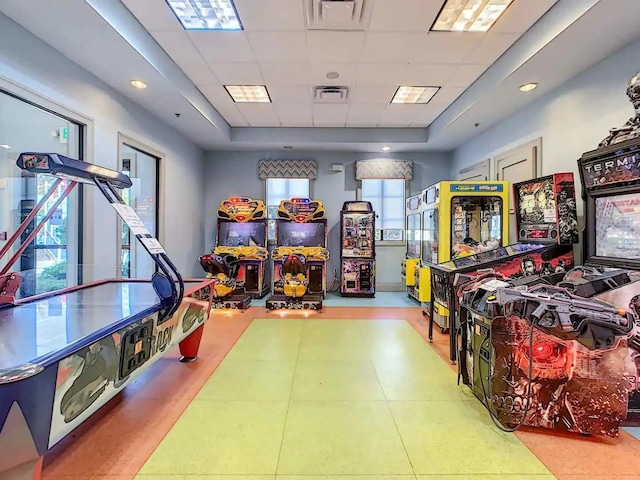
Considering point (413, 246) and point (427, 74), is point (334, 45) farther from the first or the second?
point (413, 246)

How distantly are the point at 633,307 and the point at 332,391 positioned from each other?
207 cm

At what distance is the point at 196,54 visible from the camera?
3.81 meters

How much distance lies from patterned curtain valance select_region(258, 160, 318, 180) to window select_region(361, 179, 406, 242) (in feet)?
3.78

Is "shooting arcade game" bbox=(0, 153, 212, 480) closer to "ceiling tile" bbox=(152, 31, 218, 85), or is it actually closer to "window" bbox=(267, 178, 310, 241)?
"ceiling tile" bbox=(152, 31, 218, 85)

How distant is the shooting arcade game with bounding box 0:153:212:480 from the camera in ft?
4.23

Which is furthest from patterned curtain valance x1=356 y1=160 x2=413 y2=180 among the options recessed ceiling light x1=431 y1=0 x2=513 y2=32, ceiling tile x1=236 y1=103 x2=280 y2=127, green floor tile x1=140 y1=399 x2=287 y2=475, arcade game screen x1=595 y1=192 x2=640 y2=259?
green floor tile x1=140 y1=399 x2=287 y2=475

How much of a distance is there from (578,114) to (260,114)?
429 cm

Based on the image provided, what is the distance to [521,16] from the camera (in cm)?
308

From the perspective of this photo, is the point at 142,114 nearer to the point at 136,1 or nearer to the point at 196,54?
the point at 196,54

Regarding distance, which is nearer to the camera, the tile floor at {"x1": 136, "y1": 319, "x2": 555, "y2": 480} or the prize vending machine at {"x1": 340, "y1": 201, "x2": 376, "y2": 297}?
the tile floor at {"x1": 136, "y1": 319, "x2": 555, "y2": 480}

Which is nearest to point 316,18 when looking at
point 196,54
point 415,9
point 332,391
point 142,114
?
point 415,9

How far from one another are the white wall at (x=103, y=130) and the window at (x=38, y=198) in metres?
0.15

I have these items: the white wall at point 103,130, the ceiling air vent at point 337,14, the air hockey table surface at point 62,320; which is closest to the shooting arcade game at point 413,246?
the ceiling air vent at point 337,14

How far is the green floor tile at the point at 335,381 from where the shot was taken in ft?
8.78
